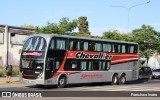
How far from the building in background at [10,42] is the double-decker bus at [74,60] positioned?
26.2m

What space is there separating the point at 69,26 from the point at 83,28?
30037mm

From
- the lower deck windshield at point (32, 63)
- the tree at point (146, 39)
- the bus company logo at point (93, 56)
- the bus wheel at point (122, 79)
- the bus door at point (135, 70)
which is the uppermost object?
the tree at point (146, 39)

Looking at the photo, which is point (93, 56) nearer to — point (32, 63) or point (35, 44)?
point (35, 44)

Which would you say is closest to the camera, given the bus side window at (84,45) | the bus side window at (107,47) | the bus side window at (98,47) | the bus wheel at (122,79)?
the bus side window at (84,45)

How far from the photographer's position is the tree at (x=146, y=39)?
65750mm

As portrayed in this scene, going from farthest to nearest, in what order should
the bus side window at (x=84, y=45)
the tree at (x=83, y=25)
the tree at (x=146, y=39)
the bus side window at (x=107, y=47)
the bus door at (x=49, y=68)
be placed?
the tree at (x=83, y=25)
the tree at (x=146, y=39)
the bus side window at (x=107, y=47)
the bus side window at (x=84, y=45)
the bus door at (x=49, y=68)

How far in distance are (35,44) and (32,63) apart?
4.29ft

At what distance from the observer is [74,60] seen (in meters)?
29.8

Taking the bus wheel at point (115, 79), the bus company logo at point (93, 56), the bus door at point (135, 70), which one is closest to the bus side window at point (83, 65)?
the bus company logo at point (93, 56)

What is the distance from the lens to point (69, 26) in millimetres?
53312

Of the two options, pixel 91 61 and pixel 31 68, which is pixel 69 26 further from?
pixel 31 68

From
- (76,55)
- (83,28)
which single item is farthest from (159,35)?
(76,55)

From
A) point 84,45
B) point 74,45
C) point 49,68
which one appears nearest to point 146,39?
point 84,45

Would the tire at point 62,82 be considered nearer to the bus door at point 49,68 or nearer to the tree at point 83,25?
the bus door at point 49,68
